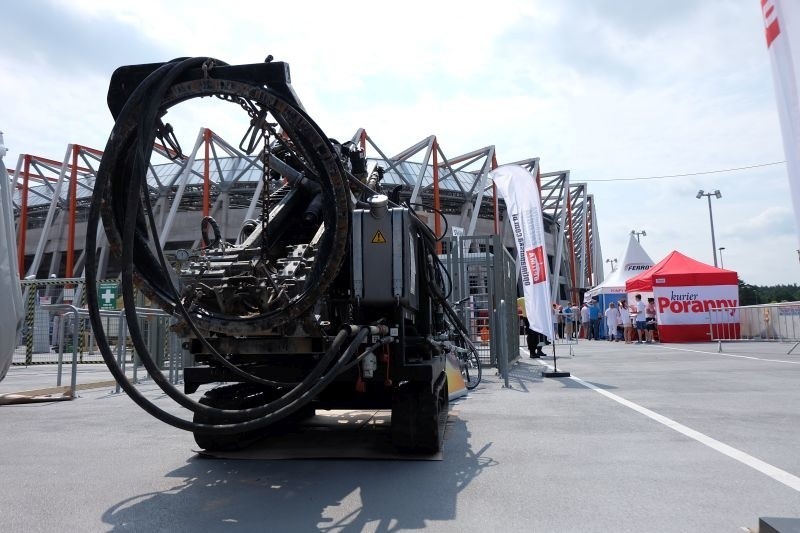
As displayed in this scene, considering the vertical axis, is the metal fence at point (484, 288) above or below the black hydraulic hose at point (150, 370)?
above

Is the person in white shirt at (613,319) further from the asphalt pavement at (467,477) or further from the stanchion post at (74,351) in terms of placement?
the stanchion post at (74,351)

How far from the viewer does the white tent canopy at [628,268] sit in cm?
3303

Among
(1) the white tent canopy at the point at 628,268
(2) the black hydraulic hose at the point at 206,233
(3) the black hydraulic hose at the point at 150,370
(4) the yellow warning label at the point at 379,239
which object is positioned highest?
(1) the white tent canopy at the point at 628,268

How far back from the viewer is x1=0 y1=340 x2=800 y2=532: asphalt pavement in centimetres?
375

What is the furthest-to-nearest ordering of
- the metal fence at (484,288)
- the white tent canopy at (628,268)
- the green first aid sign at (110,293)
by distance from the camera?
the white tent canopy at (628,268) → the green first aid sign at (110,293) → the metal fence at (484,288)

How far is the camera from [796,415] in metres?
7.06

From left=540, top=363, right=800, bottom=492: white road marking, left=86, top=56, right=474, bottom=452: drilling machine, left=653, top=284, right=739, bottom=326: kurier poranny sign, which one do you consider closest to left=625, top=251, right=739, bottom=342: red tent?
left=653, top=284, right=739, bottom=326: kurier poranny sign

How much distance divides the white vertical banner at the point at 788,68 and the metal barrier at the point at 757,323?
19.4 meters

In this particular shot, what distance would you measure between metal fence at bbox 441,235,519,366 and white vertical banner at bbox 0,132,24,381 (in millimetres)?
9705

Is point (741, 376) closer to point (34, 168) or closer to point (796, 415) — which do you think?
point (796, 415)

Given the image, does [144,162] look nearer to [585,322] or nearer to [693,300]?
[693,300]

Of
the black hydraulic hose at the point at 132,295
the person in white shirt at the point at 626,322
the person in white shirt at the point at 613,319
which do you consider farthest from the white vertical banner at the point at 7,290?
the person in white shirt at the point at 613,319

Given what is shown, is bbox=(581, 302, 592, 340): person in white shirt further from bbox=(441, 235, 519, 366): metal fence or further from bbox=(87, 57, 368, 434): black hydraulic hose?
bbox=(87, 57, 368, 434): black hydraulic hose

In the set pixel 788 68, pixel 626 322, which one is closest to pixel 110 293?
pixel 788 68
